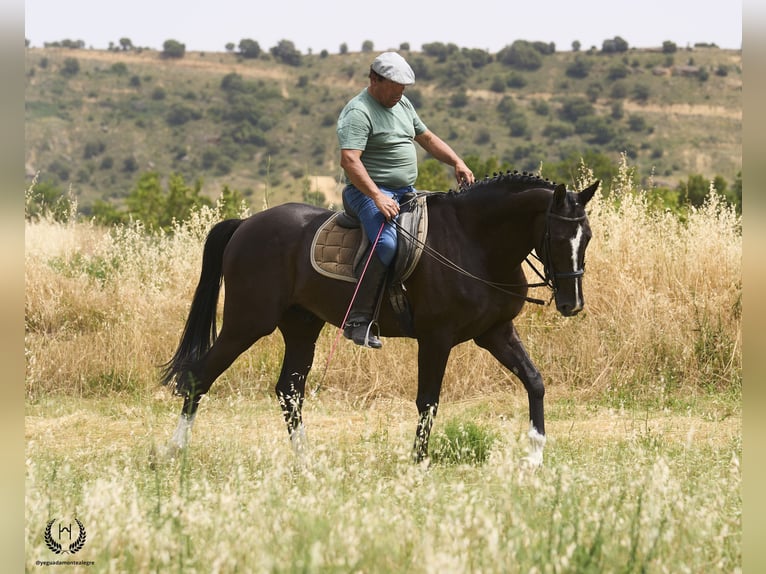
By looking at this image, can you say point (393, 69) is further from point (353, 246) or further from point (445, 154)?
point (353, 246)

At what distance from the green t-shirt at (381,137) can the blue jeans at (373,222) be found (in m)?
0.15

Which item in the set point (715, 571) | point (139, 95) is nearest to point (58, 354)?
point (715, 571)

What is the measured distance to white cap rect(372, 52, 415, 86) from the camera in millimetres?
6250

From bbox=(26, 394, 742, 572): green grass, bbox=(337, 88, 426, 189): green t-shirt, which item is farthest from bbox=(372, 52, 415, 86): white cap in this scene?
bbox=(26, 394, 742, 572): green grass

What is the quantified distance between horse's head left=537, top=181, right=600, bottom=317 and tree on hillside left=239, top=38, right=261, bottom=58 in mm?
75799

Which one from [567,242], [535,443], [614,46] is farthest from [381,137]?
[614,46]

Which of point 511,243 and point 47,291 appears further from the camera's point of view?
point 47,291

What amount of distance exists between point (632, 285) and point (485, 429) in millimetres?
3627

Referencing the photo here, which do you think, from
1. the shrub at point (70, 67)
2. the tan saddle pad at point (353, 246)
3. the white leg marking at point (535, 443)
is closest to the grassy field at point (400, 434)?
the white leg marking at point (535, 443)

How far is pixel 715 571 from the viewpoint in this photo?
401 centimetres

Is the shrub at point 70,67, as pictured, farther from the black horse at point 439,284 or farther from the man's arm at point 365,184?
the man's arm at point 365,184

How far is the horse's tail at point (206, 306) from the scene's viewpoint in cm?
745

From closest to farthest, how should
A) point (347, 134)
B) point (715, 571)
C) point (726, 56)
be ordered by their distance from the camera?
1. point (715, 571)
2. point (347, 134)
3. point (726, 56)
